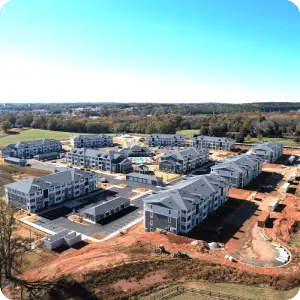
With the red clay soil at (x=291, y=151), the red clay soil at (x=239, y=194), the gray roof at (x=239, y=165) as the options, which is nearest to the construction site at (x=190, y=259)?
the red clay soil at (x=239, y=194)

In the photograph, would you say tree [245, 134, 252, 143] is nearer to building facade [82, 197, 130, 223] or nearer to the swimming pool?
the swimming pool

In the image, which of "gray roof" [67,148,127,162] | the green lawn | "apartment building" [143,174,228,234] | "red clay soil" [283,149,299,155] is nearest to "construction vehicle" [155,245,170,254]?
"apartment building" [143,174,228,234]

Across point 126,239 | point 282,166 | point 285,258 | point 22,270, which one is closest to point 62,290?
point 22,270

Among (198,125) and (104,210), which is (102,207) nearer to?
(104,210)

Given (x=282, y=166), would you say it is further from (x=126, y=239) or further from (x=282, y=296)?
(x=282, y=296)

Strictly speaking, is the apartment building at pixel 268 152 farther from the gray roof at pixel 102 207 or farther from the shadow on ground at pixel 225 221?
the gray roof at pixel 102 207
